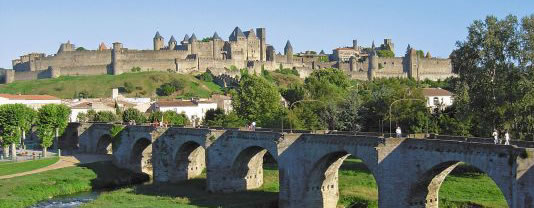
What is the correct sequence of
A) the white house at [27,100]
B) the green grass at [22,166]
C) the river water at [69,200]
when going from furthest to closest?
1. the white house at [27,100]
2. the green grass at [22,166]
3. the river water at [69,200]

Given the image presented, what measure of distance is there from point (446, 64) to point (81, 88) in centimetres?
9414

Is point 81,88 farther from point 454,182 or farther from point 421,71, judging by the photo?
point 454,182

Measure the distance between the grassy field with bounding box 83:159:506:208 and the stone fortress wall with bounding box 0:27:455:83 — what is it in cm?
10127

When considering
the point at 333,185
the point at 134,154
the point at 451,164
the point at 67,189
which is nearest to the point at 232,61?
the point at 134,154

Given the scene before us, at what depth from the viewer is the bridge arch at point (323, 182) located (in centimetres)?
3581

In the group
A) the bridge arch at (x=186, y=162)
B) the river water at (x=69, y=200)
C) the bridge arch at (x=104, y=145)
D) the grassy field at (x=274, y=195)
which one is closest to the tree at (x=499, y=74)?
the grassy field at (x=274, y=195)

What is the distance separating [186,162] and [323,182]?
18.2m

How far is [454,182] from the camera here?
42312mm

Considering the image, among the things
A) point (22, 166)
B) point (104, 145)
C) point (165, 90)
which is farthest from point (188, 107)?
point (22, 166)

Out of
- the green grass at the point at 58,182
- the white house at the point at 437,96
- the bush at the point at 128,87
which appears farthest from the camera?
the bush at the point at 128,87

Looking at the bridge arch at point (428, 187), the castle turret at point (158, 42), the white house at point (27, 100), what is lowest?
the bridge arch at point (428, 187)

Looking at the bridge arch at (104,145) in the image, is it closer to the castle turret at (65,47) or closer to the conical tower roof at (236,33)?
the conical tower roof at (236,33)

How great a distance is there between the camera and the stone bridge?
25.2 m

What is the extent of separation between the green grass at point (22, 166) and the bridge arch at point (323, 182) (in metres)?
29.1
